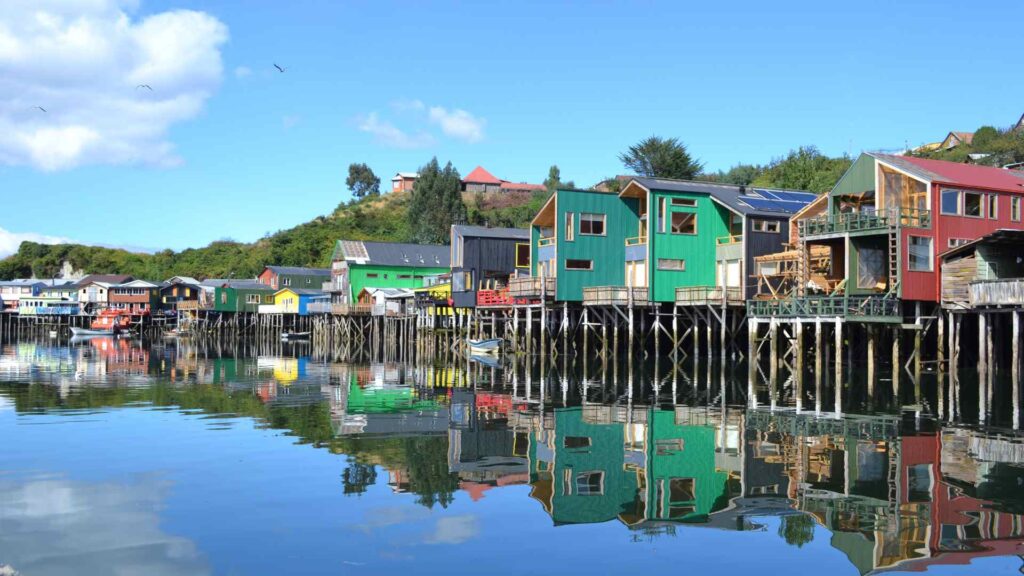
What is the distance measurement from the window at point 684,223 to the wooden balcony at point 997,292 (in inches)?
684

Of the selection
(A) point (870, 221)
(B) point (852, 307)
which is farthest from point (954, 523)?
(A) point (870, 221)

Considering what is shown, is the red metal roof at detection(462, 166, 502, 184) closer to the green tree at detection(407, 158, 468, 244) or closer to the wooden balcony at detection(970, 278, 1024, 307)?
the green tree at detection(407, 158, 468, 244)

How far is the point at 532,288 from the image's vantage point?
171 feet

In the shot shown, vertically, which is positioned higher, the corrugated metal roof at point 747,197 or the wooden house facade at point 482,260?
the corrugated metal roof at point 747,197

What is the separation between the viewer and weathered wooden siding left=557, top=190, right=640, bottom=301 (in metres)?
50.7

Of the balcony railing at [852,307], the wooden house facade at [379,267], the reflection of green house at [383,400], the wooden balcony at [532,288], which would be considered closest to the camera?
the reflection of green house at [383,400]

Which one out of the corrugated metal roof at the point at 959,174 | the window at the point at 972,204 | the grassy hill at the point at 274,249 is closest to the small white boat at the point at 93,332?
the grassy hill at the point at 274,249

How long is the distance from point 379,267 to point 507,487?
6972 centimetres

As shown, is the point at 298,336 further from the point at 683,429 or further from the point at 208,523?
the point at 208,523

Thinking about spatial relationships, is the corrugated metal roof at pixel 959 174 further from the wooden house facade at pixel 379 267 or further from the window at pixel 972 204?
the wooden house facade at pixel 379 267

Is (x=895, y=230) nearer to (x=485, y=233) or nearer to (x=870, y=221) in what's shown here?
(x=870, y=221)

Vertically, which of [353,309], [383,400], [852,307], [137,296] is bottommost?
[383,400]

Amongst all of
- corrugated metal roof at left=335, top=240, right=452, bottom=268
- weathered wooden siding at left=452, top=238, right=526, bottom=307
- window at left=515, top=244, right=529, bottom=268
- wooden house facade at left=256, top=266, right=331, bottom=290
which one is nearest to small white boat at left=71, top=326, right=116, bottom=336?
wooden house facade at left=256, top=266, right=331, bottom=290

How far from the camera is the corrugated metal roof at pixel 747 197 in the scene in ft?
159
